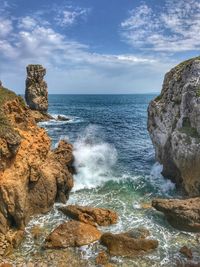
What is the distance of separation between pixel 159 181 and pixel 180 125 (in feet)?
21.0

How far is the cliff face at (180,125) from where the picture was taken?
27.7 meters

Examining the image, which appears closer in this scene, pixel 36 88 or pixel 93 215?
pixel 93 215

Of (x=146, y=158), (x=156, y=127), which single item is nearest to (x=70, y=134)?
(x=146, y=158)

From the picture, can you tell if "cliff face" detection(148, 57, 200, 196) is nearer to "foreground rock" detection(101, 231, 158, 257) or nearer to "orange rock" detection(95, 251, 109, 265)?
"foreground rock" detection(101, 231, 158, 257)

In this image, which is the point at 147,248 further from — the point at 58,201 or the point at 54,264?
the point at 58,201

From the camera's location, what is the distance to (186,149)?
28016 millimetres

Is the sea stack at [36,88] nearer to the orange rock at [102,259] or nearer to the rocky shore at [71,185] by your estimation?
the rocky shore at [71,185]

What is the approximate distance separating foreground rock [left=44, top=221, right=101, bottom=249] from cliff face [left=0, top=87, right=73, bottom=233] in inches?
113

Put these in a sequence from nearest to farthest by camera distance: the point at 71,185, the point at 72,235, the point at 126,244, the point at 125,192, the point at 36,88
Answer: the point at 126,244 → the point at 72,235 → the point at 71,185 → the point at 125,192 → the point at 36,88

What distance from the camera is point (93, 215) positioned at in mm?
24062

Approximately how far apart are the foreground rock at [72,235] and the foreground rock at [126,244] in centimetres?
98

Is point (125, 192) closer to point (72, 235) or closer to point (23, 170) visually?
point (72, 235)

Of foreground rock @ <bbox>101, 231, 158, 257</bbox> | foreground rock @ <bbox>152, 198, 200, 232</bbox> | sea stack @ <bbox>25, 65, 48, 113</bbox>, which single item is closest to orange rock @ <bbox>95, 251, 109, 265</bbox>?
foreground rock @ <bbox>101, 231, 158, 257</bbox>

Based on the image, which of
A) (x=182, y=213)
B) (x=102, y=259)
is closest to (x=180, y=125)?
(x=182, y=213)
